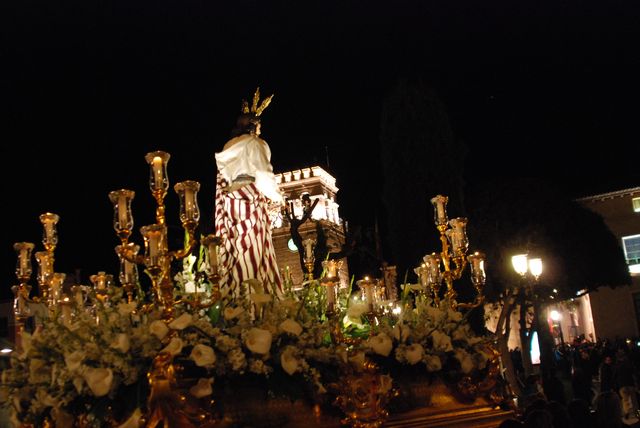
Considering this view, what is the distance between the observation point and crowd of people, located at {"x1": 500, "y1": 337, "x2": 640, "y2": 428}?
663 cm

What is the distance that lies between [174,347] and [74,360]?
605 millimetres

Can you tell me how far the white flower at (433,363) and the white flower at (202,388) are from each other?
1.77 metres

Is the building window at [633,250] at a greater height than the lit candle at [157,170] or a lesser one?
greater

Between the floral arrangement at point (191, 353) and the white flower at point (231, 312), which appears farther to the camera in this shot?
the white flower at point (231, 312)

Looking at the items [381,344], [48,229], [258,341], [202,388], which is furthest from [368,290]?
[48,229]

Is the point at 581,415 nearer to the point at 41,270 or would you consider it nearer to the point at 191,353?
the point at 191,353

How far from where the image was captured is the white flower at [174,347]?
13.8 feet

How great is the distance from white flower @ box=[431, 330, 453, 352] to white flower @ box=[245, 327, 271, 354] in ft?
4.96

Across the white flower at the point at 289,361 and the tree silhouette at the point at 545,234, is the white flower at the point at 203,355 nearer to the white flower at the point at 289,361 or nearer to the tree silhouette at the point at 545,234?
the white flower at the point at 289,361

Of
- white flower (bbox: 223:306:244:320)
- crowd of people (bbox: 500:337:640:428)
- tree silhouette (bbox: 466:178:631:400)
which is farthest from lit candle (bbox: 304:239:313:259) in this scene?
tree silhouette (bbox: 466:178:631:400)

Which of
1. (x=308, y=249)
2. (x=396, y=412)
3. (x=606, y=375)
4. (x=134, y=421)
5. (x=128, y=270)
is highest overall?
(x=308, y=249)

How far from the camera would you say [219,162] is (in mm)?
7344

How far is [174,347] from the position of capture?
167 inches

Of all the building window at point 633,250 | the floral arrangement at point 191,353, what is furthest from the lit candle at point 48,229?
the building window at point 633,250
